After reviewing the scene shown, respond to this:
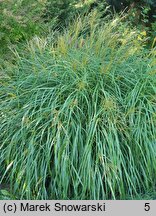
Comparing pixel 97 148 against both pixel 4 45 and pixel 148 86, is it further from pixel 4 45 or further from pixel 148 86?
pixel 4 45

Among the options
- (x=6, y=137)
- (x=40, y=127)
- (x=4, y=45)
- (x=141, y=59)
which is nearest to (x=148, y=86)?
(x=141, y=59)

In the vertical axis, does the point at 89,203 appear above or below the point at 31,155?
below

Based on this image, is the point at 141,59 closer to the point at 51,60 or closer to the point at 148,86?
the point at 148,86

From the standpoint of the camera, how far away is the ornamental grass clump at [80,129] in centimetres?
332

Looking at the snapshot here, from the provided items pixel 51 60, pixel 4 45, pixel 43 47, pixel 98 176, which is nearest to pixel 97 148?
pixel 98 176

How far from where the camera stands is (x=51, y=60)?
4.07 metres

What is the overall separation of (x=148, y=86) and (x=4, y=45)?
1.89m

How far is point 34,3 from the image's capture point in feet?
16.6

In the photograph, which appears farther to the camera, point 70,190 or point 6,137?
point 6,137

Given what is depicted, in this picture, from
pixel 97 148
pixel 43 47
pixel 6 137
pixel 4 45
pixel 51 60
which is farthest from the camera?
pixel 4 45

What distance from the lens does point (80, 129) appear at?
11.3 feet

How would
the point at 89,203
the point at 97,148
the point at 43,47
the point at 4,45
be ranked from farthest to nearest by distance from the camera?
the point at 4,45 < the point at 43,47 < the point at 97,148 < the point at 89,203

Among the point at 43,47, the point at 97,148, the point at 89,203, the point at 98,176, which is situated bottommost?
the point at 89,203

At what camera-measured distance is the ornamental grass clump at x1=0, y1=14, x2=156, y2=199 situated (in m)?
3.32
